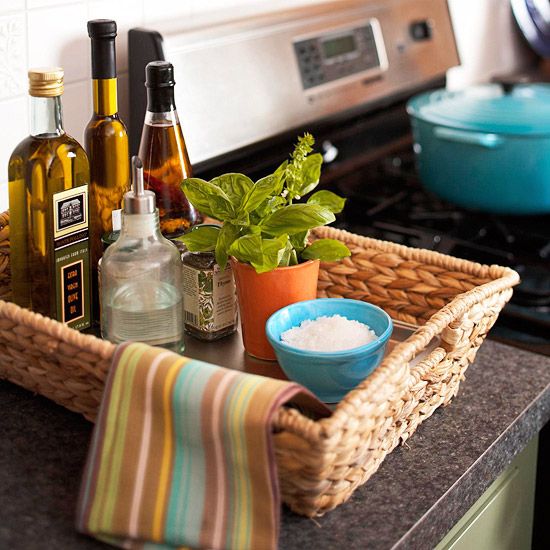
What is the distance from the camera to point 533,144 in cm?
146

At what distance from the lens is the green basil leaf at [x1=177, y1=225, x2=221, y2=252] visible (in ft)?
3.21

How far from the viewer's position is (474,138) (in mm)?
1464

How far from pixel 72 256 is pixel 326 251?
0.89 feet

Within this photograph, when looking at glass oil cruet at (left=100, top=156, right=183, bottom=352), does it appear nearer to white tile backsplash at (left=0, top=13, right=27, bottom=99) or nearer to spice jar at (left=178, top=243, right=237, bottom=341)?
spice jar at (left=178, top=243, right=237, bottom=341)

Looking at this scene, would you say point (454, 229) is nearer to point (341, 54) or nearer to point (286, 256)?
point (341, 54)

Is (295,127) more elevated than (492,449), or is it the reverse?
(295,127)

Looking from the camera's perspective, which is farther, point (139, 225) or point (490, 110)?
point (490, 110)

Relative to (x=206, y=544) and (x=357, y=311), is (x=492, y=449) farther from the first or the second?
(x=206, y=544)

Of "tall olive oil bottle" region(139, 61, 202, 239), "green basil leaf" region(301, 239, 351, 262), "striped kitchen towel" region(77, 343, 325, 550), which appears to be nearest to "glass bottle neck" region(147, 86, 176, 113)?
"tall olive oil bottle" region(139, 61, 202, 239)

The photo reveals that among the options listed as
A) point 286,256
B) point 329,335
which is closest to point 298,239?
point 286,256

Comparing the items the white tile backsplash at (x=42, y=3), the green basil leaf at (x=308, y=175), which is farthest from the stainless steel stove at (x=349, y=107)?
the green basil leaf at (x=308, y=175)

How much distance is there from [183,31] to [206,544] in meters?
0.76

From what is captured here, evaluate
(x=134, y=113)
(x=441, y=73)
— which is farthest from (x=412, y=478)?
(x=441, y=73)

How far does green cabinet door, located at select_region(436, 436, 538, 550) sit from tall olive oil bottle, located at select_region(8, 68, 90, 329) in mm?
478
